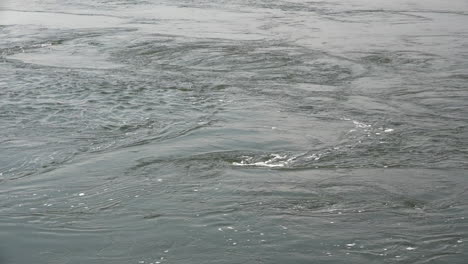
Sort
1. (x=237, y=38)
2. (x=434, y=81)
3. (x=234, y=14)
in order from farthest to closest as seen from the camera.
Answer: (x=234, y=14) < (x=237, y=38) < (x=434, y=81)

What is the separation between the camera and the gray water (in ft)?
13.6

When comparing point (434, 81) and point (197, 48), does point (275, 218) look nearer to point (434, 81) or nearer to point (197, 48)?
point (434, 81)

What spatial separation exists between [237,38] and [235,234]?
7.16m

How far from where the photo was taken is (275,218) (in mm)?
4438

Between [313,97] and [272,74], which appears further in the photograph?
[272,74]

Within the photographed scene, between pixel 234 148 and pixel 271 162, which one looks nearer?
pixel 271 162

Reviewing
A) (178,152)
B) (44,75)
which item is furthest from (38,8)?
(178,152)

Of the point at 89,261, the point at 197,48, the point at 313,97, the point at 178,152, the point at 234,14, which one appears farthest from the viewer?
the point at 234,14

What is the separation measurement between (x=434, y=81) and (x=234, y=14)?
22.5 feet

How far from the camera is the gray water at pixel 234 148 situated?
4148mm

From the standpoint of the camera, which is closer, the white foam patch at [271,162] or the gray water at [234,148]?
the gray water at [234,148]

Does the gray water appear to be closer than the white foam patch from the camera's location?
Yes

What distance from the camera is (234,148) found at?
582 centimetres

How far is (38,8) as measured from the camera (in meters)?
15.7
